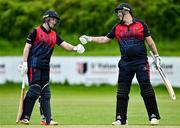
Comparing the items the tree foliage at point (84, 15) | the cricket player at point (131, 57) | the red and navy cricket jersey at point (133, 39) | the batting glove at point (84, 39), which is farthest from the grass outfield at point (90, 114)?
the tree foliage at point (84, 15)

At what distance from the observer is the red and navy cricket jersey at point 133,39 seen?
1344 centimetres

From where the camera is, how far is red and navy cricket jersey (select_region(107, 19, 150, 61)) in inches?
529

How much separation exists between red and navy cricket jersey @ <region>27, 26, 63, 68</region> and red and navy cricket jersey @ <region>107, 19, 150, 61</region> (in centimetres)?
133

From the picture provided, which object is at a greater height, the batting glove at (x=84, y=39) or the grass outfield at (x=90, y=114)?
the batting glove at (x=84, y=39)

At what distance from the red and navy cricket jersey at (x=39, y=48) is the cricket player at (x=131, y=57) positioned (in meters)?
1.23

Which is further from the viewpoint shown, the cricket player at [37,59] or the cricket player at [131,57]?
the cricket player at [37,59]

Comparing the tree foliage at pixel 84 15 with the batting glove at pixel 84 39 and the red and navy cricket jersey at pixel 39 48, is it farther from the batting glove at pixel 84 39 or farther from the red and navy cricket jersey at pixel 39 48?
the red and navy cricket jersey at pixel 39 48

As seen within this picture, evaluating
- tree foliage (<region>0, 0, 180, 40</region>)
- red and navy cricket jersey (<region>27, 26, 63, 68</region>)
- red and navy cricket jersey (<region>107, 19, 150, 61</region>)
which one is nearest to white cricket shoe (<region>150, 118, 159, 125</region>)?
red and navy cricket jersey (<region>107, 19, 150, 61</region>)

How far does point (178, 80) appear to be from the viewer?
30.6 m

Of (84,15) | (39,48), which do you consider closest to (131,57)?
(39,48)

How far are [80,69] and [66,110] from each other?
1227 centimetres

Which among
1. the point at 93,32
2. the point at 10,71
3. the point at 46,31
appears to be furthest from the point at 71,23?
the point at 46,31

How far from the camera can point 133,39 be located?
13.5 meters

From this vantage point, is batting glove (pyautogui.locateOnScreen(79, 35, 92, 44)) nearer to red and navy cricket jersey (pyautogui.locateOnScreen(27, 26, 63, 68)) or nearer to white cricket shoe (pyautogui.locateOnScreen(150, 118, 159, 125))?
red and navy cricket jersey (pyautogui.locateOnScreen(27, 26, 63, 68))
